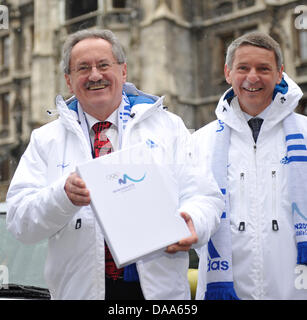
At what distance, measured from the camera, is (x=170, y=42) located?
1617cm

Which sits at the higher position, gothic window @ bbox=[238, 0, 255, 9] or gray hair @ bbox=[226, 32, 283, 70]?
gothic window @ bbox=[238, 0, 255, 9]

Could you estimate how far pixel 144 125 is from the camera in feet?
6.60

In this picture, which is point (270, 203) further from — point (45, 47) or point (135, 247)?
point (45, 47)

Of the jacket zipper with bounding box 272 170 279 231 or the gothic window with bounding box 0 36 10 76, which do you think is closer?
the jacket zipper with bounding box 272 170 279 231

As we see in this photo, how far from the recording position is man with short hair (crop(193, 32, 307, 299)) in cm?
216

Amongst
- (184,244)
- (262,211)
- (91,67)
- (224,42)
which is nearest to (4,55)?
(224,42)

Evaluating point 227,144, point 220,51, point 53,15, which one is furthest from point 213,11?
point 227,144

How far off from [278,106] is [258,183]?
15.0 inches

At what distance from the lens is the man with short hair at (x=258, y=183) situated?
2158 mm

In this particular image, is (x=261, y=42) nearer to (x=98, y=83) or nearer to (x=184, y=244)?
(x=98, y=83)

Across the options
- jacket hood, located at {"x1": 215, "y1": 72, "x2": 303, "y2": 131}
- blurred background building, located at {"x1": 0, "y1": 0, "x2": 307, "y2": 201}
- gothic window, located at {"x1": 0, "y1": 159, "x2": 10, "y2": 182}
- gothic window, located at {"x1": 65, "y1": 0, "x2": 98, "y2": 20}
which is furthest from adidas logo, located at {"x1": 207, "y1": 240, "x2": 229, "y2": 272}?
gothic window, located at {"x1": 0, "y1": 159, "x2": 10, "y2": 182}

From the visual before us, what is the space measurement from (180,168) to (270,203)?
0.51 m

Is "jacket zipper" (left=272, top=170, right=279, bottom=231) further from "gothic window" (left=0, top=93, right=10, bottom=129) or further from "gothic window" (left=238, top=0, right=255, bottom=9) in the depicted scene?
"gothic window" (left=0, top=93, right=10, bottom=129)

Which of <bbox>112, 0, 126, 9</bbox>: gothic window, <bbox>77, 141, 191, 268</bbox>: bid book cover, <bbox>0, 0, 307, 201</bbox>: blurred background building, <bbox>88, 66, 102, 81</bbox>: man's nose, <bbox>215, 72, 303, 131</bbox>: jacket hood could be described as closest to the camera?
<bbox>77, 141, 191, 268</bbox>: bid book cover
